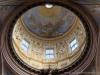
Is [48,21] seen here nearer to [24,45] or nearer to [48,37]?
[48,37]

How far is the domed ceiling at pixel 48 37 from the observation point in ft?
90.6

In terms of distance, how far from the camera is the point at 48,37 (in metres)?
30.8

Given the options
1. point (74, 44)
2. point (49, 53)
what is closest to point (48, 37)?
point (49, 53)

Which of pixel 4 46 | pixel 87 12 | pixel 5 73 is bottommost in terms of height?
pixel 5 73

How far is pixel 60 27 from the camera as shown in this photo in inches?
1215

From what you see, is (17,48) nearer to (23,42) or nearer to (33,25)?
(23,42)

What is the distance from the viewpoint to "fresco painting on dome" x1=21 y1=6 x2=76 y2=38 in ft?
98.8

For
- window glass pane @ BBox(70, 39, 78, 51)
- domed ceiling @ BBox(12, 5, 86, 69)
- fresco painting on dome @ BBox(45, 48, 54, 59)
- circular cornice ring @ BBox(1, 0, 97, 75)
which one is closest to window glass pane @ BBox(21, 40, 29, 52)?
domed ceiling @ BBox(12, 5, 86, 69)

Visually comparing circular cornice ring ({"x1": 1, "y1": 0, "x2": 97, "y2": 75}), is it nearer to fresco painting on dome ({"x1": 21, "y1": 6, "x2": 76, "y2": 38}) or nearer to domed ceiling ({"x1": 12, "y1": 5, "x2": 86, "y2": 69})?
domed ceiling ({"x1": 12, "y1": 5, "x2": 86, "y2": 69})

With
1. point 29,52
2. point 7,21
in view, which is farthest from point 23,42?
point 7,21

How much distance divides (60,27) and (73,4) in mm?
8083

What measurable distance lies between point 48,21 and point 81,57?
638 cm

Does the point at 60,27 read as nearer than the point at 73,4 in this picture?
No

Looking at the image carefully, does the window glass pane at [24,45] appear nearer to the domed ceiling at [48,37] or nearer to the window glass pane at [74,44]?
the domed ceiling at [48,37]
